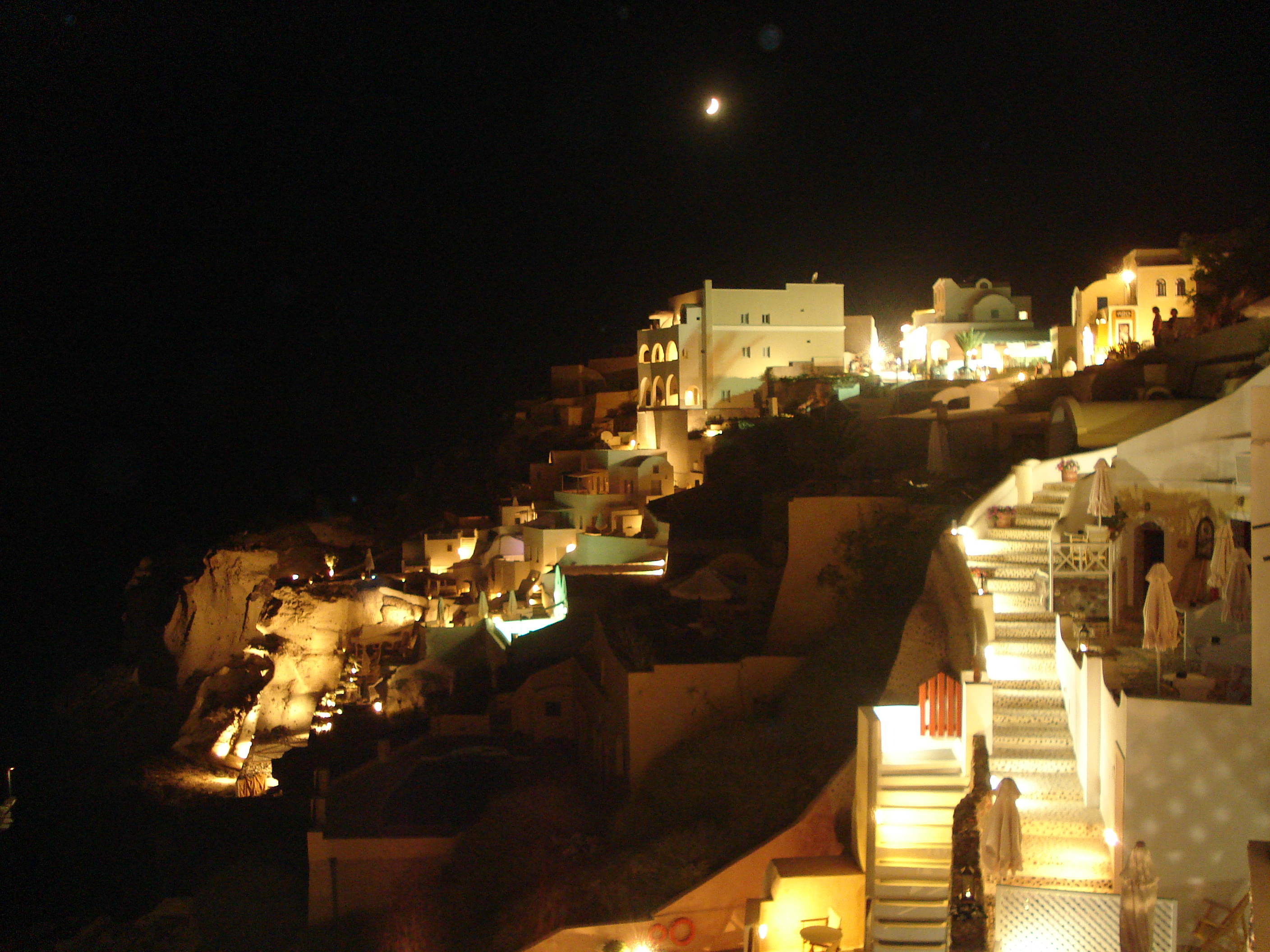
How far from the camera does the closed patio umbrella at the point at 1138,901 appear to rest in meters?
5.87

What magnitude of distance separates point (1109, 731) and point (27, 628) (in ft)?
182

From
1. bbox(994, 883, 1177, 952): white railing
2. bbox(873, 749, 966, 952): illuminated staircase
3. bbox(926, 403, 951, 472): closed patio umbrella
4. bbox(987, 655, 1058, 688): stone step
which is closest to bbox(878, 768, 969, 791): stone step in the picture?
bbox(873, 749, 966, 952): illuminated staircase

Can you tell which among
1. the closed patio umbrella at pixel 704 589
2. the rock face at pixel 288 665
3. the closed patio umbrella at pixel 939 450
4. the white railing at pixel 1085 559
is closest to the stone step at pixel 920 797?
the white railing at pixel 1085 559

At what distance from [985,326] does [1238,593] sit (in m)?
23.8

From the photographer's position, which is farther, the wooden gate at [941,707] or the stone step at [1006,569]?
the stone step at [1006,569]

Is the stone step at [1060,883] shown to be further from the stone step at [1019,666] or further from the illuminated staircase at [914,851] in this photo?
the stone step at [1019,666]

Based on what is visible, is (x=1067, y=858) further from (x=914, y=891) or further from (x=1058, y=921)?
(x=914, y=891)

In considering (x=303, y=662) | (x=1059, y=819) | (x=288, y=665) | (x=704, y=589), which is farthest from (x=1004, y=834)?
(x=288, y=665)

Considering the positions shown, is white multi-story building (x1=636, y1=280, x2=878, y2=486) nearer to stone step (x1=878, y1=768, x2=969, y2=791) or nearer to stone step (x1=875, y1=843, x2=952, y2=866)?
stone step (x1=878, y1=768, x2=969, y2=791)

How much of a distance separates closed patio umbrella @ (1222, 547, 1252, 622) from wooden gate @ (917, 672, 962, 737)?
7.31 feet

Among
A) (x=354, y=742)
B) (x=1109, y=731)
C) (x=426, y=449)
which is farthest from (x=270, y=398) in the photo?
(x=1109, y=731)

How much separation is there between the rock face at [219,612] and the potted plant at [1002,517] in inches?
929

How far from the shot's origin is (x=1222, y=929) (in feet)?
19.1

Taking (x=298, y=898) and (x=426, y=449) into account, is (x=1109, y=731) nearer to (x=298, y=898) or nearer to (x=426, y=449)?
(x=298, y=898)
